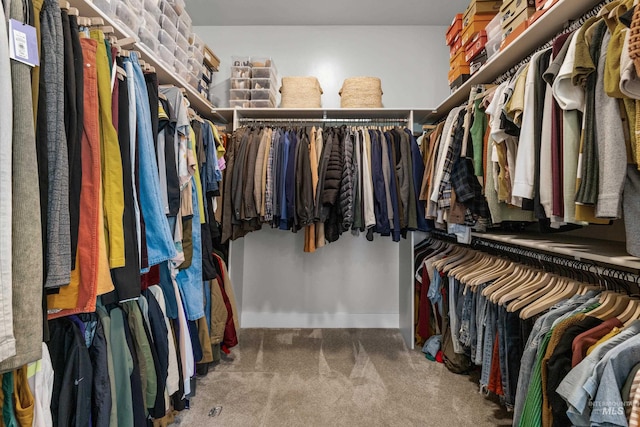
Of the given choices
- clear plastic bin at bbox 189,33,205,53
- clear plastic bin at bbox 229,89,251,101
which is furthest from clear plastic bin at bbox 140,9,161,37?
clear plastic bin at bbox 229,89,251,101

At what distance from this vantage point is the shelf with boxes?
269 centimetres

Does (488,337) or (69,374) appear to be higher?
(69,374)

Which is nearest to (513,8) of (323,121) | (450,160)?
(450,160)

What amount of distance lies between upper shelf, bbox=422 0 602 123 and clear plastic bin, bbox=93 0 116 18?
1.84 m

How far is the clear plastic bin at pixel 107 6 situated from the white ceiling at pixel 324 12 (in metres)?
1.54

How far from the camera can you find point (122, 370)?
47.5 inches

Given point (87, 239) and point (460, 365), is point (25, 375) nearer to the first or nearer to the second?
point (87, 239)

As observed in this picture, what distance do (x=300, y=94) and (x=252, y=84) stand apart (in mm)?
414

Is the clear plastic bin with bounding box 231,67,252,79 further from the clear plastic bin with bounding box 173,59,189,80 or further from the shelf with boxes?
the clear plastic bin with bounding box 173,59,189,80

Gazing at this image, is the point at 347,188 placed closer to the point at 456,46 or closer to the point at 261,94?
the point at 261,94

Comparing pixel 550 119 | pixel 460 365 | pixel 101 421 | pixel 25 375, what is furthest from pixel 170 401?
pixel 550 119

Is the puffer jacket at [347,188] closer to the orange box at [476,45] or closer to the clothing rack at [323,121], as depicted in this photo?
the clothing rack at [323,121]

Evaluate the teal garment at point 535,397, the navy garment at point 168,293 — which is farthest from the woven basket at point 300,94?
the teal garment at point 535,397

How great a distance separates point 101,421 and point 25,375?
0.32 m
